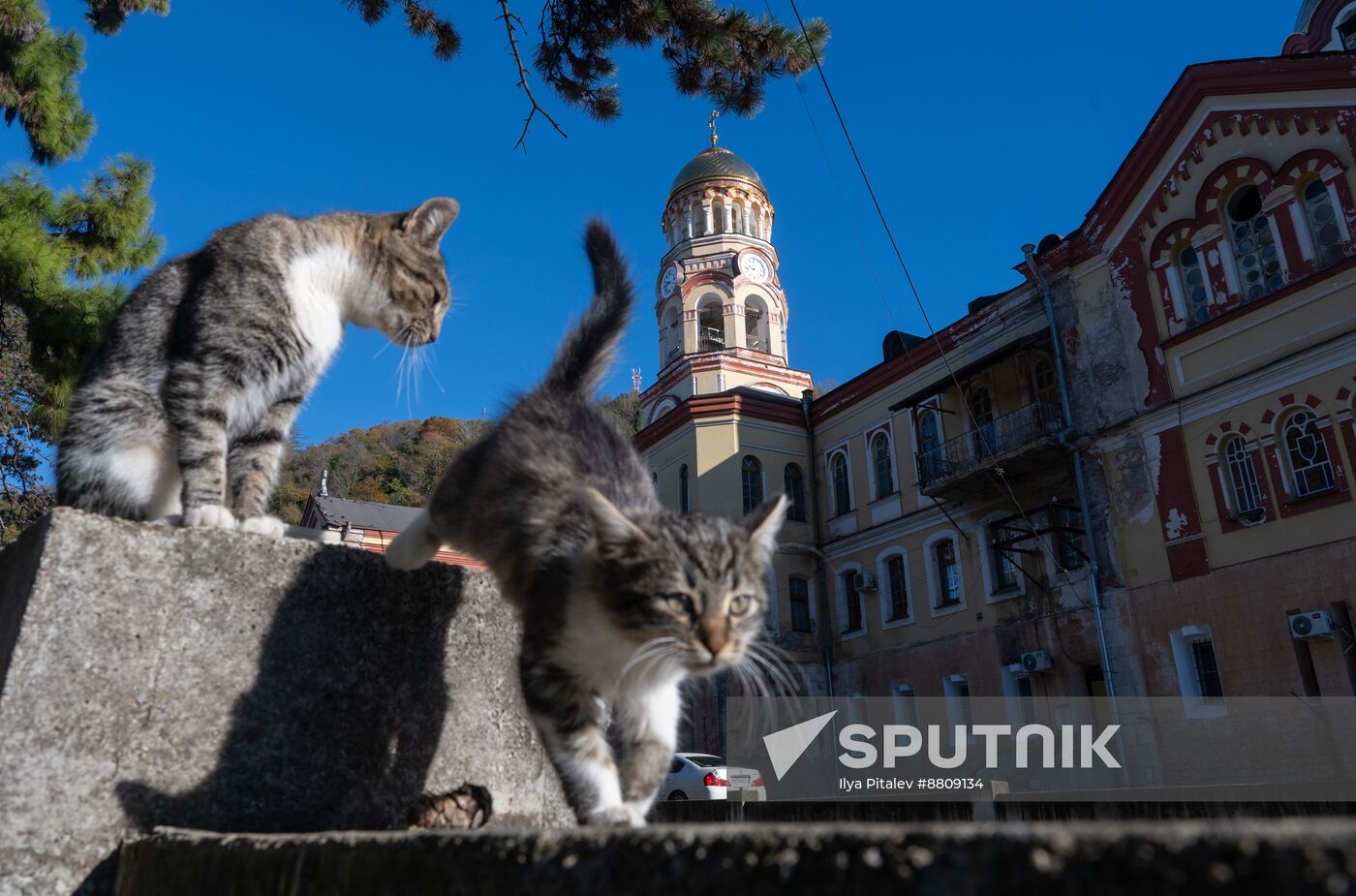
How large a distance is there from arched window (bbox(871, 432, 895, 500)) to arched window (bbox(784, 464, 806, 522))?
277cm

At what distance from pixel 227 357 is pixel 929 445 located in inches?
912

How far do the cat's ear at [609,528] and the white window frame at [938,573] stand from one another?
21.5 metres

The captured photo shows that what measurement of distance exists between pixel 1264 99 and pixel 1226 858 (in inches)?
867

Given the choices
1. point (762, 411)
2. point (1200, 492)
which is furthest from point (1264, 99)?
point (762, 411)

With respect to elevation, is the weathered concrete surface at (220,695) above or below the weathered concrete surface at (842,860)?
above

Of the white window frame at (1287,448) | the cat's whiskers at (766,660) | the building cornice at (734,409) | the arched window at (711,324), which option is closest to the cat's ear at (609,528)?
the cat's whiskers at (766,660)

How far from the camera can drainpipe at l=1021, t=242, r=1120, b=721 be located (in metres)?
18.3

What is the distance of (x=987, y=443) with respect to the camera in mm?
22016

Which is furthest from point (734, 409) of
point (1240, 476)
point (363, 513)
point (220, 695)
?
point (220, 695)

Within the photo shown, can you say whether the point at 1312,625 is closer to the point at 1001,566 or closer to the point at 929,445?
the point at 1001,566

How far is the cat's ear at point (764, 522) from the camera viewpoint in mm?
2736

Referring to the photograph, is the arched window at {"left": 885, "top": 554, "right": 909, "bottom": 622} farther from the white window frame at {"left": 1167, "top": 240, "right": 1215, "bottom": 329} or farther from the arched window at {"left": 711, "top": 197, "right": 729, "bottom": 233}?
the arched window at {"left": 711, "top": 197, "right": 729, "bottom": 233}

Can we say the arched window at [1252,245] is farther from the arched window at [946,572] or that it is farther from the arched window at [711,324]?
the arched window at [711,324]

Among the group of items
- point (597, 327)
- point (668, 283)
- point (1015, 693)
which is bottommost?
point (1015, 693)
